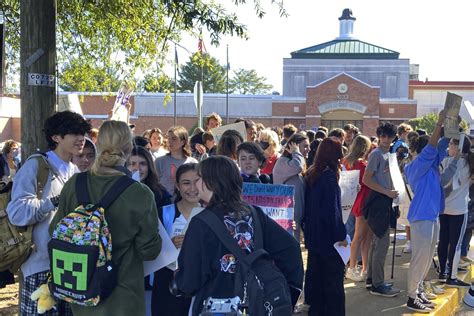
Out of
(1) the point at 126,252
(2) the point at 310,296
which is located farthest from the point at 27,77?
(2) the point at 310,296

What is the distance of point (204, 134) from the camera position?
8922 millimetres

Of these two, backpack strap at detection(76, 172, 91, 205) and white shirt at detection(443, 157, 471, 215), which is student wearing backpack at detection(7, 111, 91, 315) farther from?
white shirt at detection(443, 157, 471, 215)

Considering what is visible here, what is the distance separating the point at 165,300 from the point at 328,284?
7.10 feet

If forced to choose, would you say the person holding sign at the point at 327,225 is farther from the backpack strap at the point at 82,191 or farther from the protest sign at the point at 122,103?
the protest sign at the point at 122,103

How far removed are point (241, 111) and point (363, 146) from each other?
45044 millimetres

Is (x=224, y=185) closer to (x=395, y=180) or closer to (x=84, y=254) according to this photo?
(x=84, y=254)

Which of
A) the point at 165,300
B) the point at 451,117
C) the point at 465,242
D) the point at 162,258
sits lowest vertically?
the point at 465,242

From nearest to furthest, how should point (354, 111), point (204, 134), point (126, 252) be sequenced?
point (126, 252), point (204, 134), point (354, 111)

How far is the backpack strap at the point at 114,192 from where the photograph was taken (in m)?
3.33

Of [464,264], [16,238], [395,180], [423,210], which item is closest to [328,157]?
[423,210]

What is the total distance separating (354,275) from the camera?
820 cm

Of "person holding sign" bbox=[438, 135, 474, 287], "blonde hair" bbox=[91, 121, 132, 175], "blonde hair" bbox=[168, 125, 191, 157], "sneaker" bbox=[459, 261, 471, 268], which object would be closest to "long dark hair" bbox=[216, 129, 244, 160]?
"blonde hair" bbox=[168, 125, 191, 157]

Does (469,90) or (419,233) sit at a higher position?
(469,90)

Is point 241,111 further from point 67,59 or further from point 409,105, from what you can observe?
point 67,59
